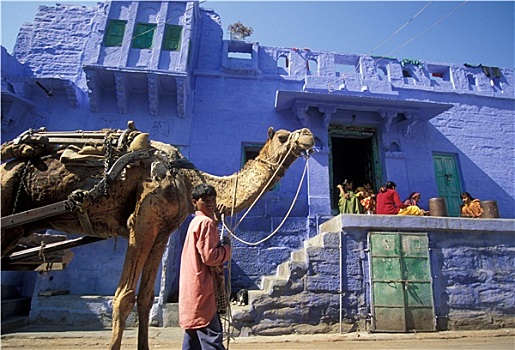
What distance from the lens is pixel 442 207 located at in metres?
7.89

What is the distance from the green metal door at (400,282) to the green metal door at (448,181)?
4.59 meters

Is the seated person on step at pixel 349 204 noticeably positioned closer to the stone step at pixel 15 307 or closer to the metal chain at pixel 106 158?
the metal chain at pixel 106 158

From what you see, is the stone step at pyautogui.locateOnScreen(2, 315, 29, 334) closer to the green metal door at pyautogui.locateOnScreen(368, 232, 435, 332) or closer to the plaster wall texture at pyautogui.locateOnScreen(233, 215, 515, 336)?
the plaster wall texture at pyautogui.locateOnScreen(233, 215, 515, 336)

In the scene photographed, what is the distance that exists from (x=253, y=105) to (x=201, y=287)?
879 centimetres

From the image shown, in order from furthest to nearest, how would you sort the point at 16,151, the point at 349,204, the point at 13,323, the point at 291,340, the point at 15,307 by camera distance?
the point at 349,204, the point at 15,307, the point at 13,323, the point at 291,340, the point at 16,151

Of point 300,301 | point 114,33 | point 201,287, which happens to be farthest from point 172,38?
point 201,287

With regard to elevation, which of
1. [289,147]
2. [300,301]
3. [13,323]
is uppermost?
[289,147]

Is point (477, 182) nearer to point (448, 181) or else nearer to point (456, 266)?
point (448, 181)

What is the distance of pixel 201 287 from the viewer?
2.40 metres

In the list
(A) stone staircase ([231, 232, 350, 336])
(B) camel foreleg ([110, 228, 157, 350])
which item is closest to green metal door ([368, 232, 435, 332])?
(A) stone staircase ([231, 232, 350, 336])

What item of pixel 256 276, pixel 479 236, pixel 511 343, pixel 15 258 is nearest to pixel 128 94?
pixel 256 276

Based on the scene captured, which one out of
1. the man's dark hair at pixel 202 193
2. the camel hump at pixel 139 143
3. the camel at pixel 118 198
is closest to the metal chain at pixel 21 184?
the camel at pixel 118 198

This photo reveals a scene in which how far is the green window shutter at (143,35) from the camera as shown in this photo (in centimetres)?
1030

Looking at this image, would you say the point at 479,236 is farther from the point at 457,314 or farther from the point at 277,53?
the point at 277,53
